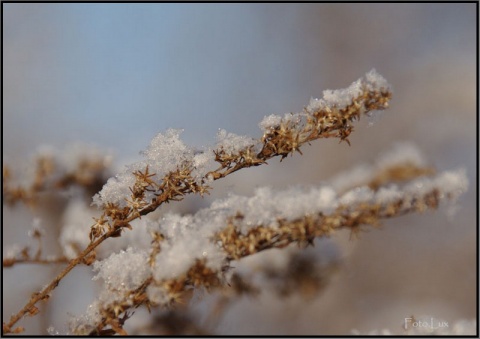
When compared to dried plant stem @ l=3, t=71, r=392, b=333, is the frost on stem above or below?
below

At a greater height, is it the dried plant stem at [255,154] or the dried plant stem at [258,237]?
the dried plant stem at [255,154]

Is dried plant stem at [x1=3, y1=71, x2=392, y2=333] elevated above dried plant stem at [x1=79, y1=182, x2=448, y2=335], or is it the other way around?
dried plant stem at [x1=3, y1=71, x2=392, y2=333]

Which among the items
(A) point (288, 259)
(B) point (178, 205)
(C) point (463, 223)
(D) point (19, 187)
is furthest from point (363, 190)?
(C) point (463, 223)

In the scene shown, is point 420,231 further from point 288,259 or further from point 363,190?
point 363,190

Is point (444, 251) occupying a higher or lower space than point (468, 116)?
lower

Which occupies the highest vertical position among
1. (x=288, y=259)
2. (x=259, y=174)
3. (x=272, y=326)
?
(x=259, y=174)

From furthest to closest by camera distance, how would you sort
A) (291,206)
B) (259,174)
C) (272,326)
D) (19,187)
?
1. (259,174)
2. (272,326)
3. (19,187)
4. (291,206)

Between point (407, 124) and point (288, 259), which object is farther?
point (407, 124)

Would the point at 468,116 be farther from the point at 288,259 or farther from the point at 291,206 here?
the point at 291,206

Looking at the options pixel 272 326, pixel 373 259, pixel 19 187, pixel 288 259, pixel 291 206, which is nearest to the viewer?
pixel 291 206

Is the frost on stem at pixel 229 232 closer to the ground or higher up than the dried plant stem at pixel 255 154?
closer to the ground
